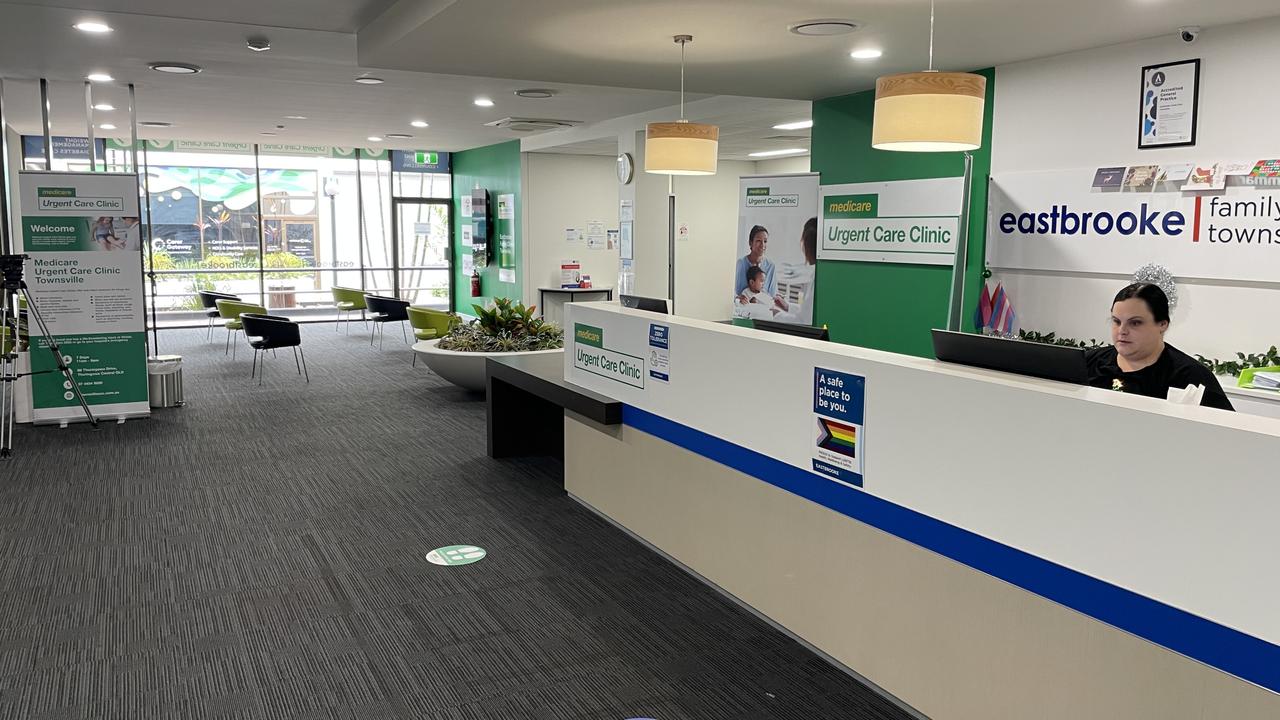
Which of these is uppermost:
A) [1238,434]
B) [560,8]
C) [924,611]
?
[560,8]

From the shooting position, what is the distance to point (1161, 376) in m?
3.48

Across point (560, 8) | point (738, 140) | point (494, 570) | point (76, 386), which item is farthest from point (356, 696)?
point (738, 140)

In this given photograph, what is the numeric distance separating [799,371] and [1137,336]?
1.31m

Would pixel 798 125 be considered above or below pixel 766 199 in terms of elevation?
above

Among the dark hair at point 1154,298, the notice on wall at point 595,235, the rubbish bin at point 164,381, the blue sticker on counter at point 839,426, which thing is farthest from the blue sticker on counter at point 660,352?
the notice on wall at point 595,235

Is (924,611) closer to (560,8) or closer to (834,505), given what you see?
(834,505)

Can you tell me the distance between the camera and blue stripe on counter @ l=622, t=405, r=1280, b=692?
2070mm

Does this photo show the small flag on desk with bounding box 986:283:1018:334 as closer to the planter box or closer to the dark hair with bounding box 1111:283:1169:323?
the dark hair with bounding box 1111:283:1169:323

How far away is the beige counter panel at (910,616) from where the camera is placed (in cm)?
229

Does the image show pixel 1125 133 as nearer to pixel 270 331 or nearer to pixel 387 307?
pixel 270 331

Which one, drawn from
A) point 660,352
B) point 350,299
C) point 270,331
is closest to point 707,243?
point 350,299

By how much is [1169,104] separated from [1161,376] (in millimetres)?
2051

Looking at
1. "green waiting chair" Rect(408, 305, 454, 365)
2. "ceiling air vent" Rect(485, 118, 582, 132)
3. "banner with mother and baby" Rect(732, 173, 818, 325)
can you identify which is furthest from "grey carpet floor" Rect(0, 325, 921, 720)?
"ceiling air vent" Rect(485, 118, 582, 132)

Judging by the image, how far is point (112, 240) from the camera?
7.26 m
